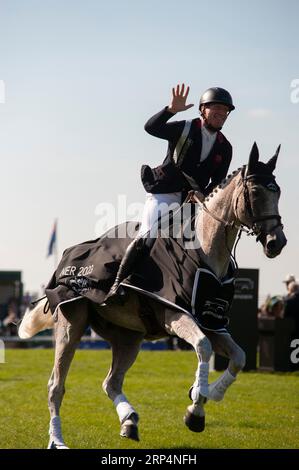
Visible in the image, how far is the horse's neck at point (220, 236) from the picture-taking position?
27.1 ft

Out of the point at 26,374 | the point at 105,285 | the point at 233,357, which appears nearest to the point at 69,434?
the point at 105,285

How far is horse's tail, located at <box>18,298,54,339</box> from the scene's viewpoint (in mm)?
10368

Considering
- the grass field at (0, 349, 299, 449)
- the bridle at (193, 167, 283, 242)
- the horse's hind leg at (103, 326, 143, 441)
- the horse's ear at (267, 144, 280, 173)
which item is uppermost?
the horse's ear at (267, 144, 280, 173)

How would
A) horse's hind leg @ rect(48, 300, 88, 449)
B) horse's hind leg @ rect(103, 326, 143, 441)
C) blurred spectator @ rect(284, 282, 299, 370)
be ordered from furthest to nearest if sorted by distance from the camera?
1. blurred spectator @ rect(284, 282, 299, 370)
2. horse's hind leg @ rect(103, 326, 143, 441)
3. horse's hind leg @ rect(48, 300, 88, 449)

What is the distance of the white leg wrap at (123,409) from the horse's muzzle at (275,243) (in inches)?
91.2

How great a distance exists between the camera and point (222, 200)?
8.36m

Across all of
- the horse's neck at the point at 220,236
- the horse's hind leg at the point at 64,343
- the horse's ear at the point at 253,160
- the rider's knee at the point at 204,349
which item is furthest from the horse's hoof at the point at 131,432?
the horse's ear at the point at 253,160

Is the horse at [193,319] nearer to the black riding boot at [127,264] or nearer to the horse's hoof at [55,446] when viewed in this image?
the horse's hoof at [55,446]

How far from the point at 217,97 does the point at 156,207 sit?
4.00ft

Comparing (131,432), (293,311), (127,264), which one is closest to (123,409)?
(131,432)

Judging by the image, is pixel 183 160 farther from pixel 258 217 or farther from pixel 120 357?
pixel 120 357

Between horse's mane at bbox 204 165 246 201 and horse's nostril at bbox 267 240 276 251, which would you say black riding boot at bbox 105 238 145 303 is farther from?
horse's nostril at bbox 267 240 276 251

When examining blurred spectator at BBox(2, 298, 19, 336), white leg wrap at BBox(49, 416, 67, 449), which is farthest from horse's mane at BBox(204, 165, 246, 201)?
blurred spectator at BBox(2, 298, 19, 336)
